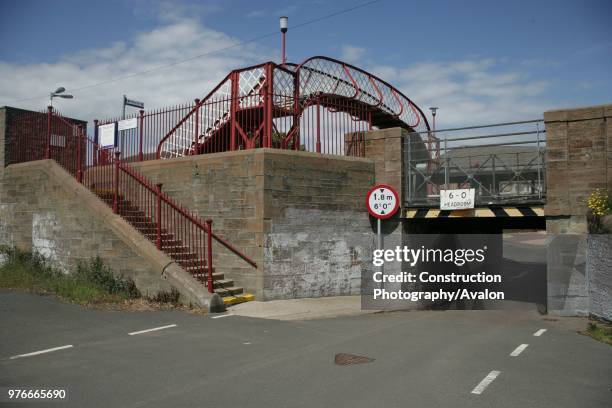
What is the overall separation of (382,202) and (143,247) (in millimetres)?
6177

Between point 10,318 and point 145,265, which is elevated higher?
point 145,265

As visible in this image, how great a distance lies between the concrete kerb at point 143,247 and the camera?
1091cm

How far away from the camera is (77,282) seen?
12422mm

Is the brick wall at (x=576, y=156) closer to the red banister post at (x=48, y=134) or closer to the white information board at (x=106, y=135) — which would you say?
the white information board at (x=106, y=135)

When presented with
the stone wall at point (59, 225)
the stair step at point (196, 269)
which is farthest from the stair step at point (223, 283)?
the stone wall at point (59, 225)

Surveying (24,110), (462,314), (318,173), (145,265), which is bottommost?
(462,314)

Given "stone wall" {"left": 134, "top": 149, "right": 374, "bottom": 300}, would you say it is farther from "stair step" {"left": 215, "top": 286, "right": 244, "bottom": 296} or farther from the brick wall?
the brick wall

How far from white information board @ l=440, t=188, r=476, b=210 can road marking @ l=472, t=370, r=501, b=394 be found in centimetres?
716

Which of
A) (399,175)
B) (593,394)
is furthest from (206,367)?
(399,175)

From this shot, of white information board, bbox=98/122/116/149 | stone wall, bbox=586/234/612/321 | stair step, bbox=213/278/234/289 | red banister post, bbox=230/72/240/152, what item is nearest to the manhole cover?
stair step, bbox=213/278/234/289

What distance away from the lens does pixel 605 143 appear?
11.8 meters

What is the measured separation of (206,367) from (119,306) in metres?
4.93

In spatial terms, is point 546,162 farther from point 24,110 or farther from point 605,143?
point 24,110

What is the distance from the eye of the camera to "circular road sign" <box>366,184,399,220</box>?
13797mm
